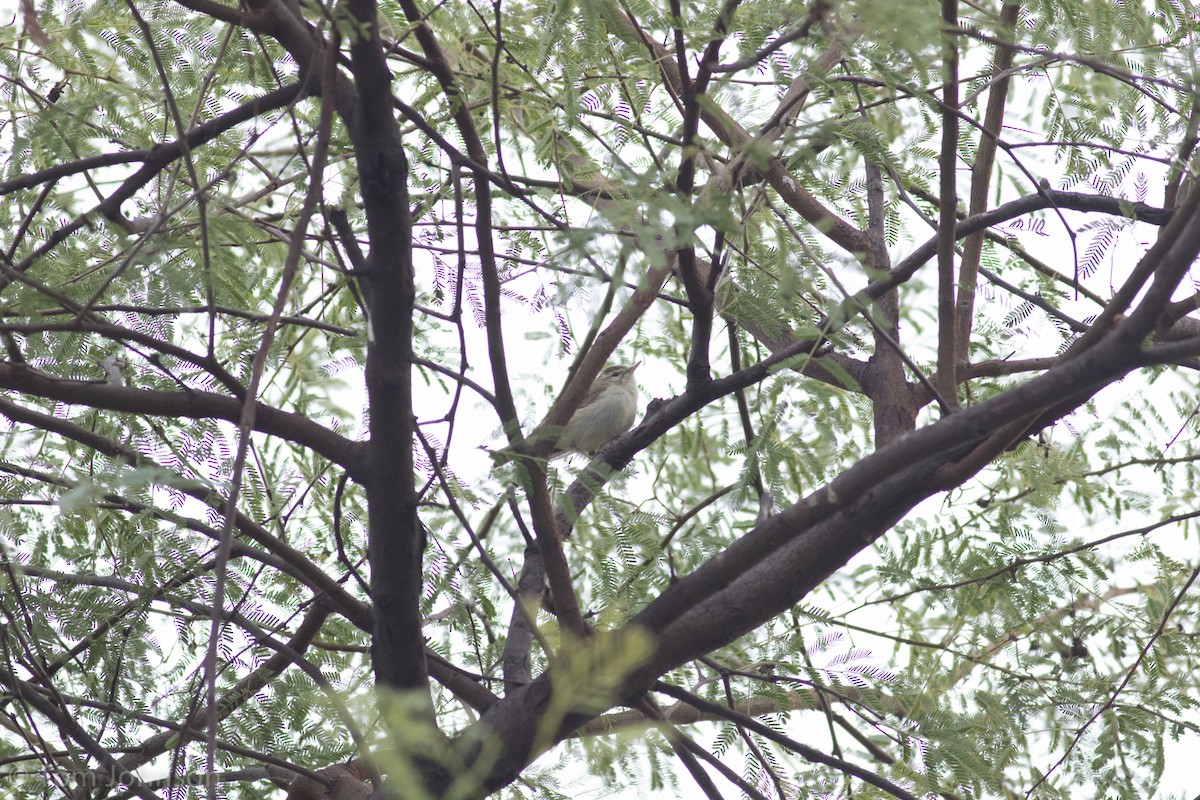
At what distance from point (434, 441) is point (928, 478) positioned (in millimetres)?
1564

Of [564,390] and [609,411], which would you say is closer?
[564,390]

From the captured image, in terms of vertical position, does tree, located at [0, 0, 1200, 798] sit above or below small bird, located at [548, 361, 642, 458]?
below

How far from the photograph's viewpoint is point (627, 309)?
413 cm

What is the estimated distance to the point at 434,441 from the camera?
363 centimetres

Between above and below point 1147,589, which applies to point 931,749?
below

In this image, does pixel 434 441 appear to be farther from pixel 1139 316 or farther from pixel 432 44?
pixel 1139 316

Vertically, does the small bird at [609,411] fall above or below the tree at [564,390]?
above

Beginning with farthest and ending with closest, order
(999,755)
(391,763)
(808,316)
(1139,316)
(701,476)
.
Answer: (701,476)
(999,755)
(808,316)
(1139,316)
(391,763)

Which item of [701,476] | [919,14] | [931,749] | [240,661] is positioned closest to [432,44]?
[919,14]

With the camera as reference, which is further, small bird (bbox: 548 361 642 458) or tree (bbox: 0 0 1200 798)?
small bird (bbox: 548 361 642 458)

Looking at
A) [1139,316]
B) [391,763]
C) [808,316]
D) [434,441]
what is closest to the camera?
[391,763]

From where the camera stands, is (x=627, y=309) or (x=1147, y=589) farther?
(x=1147, y=589)

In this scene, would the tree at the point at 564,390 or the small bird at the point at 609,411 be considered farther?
the small bird at the point at 609,411

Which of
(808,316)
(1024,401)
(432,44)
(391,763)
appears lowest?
(391,763)
